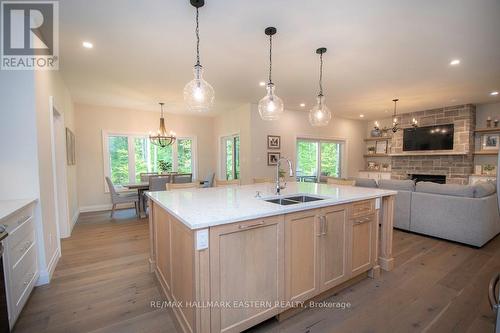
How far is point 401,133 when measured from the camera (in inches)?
276

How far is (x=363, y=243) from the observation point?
91.9 inches

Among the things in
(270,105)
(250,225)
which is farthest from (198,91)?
(250,225)

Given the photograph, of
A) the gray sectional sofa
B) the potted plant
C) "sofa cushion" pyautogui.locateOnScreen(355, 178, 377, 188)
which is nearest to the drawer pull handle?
"sofa cushion" pyautogui.locateOnScreen(355, 178, 377, 188)

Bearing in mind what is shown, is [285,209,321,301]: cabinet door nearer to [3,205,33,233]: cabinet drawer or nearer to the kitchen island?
the kitchen island

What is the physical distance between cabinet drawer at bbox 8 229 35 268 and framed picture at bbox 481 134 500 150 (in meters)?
8.88

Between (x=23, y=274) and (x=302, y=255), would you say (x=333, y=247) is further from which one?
(x=23, y=274)

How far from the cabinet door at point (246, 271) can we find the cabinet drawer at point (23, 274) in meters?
1.68

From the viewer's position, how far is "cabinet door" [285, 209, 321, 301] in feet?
5.84

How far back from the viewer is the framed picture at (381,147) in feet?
25.1

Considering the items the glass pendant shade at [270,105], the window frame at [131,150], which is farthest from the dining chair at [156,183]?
the glass pendant shade at [270,105]

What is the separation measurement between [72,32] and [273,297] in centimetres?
335

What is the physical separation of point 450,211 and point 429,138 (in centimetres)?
401

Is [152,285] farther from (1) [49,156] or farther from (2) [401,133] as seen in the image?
(2) [401,133]

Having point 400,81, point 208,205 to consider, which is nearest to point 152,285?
point 208,205
